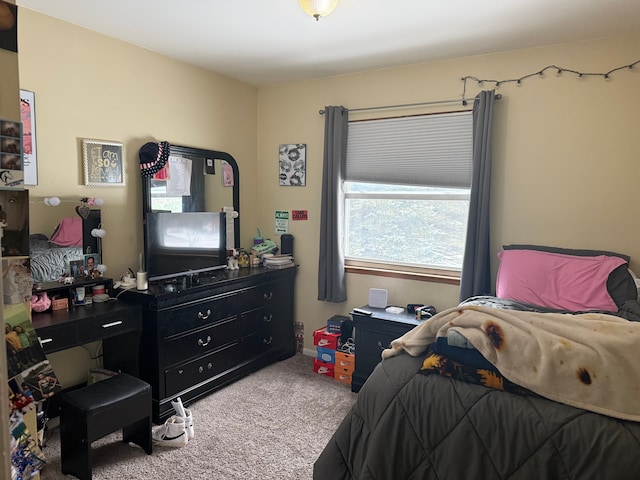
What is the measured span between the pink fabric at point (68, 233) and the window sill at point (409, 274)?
81.9 inches

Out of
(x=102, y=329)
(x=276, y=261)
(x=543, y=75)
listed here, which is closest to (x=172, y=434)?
(x=102, y=329)

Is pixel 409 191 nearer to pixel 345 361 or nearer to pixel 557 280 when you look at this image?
pixel 557 280

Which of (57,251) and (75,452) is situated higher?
(57,251)

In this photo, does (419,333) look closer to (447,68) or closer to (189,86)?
(447,68)

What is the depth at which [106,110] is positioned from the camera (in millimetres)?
2990

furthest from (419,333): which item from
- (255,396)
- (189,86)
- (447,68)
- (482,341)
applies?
(189,86)

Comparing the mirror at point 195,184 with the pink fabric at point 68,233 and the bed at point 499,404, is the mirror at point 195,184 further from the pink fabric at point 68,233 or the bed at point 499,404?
the bed at point 499,404

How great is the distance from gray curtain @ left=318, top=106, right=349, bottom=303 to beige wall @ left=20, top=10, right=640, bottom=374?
0.17 m

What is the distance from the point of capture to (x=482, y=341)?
5.52 ft

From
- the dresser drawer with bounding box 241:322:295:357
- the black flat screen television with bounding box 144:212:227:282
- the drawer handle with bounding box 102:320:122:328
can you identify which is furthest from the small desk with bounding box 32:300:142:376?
the dresser drawer with bounding box 241:322:295:357

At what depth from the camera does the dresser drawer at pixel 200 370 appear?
2.97 m

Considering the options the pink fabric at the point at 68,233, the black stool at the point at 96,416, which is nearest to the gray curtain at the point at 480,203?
the black stool at the point at 96,416

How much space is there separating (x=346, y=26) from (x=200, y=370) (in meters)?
2.49

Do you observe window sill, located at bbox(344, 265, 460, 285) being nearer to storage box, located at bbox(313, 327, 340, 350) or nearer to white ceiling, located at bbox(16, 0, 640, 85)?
storage box, located at bbox(313, 327, 340, 350)
